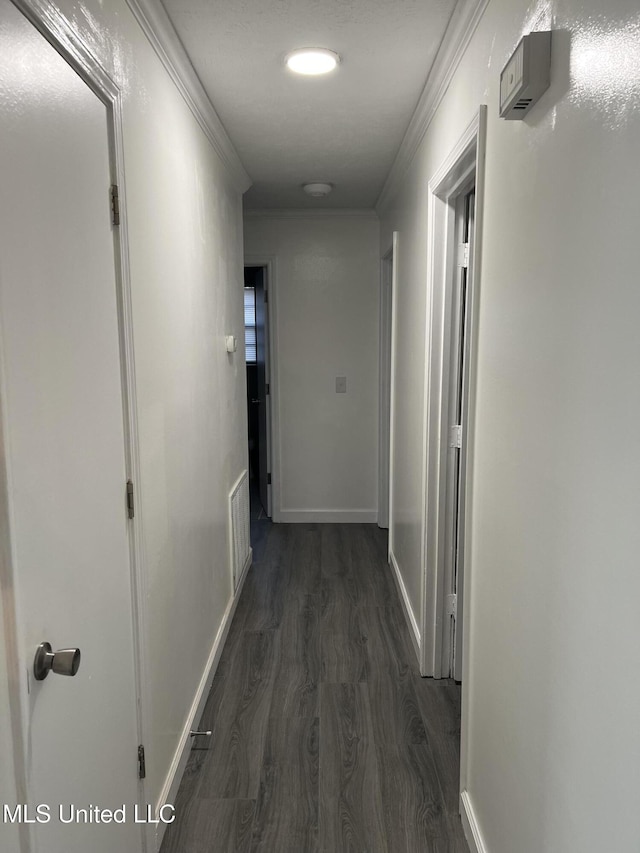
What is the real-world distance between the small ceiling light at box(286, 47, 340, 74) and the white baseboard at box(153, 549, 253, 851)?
2367 mm

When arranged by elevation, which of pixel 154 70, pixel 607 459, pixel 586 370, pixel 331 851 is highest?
pixel 154 70

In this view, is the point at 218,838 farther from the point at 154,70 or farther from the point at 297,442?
the point at 297,442

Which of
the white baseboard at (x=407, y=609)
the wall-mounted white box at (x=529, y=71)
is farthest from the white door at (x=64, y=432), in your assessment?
the white baseboard at (x=407, y=609)

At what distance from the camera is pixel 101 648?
4.53 feet

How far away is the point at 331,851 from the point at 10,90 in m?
2.07

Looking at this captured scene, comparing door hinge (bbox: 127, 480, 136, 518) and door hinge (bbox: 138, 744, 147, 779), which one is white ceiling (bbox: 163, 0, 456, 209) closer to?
door hinge (bbox: 127, 480, 136, 518)

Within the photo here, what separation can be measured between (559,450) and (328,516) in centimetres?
396

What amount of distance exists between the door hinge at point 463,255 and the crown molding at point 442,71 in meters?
0.52

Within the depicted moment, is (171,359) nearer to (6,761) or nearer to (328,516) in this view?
(6,761)

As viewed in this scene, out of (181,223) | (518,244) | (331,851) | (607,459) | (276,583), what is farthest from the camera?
(276,583)

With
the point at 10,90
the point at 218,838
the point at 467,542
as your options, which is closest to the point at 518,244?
the point at 467,542

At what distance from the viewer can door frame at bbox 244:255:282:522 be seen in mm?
4715

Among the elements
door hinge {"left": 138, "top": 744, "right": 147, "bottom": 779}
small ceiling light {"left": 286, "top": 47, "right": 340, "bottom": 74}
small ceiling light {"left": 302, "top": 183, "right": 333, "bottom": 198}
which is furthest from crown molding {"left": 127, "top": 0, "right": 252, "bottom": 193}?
door hinge {"left": 138, "top": 744, "right": 147, "bottom": 779}

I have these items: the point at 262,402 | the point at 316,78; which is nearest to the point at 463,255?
the point at 316,78
